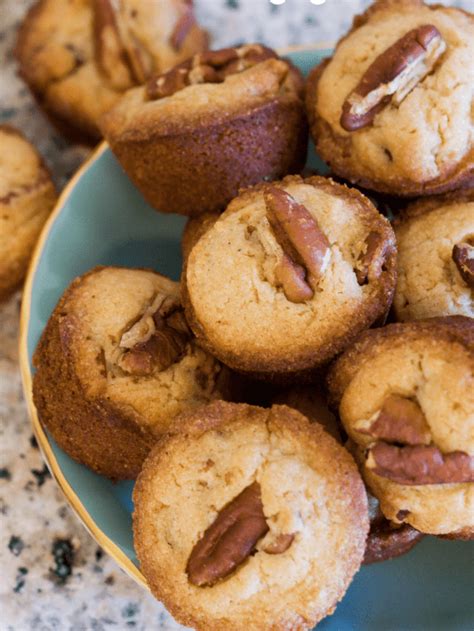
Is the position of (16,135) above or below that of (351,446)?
above

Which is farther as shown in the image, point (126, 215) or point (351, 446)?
point (126, 215)

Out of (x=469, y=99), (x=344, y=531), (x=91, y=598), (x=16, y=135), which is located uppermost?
(x=16, y=135)

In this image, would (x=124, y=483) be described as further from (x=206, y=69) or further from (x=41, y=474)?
(x=206, y=69)

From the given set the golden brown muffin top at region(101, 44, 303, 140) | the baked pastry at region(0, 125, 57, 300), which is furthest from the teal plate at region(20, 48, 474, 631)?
the golden brown muffin top at region(101, 44, 303, 140)

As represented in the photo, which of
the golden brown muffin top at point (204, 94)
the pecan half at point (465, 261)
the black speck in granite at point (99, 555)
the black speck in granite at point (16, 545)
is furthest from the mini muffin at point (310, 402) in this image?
the black speck in granite at point (16, 545)

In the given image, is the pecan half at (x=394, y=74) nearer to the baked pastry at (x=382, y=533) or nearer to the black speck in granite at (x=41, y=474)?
the baked pastry at (x=382, y=533)

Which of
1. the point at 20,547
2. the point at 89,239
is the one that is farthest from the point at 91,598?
the point at 89,239

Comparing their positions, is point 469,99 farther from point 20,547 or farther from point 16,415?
point 20,547

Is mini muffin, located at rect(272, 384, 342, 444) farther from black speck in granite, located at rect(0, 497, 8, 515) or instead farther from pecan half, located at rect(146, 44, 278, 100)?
black speck in granite, located at rect(0, 497, 8, 515)
